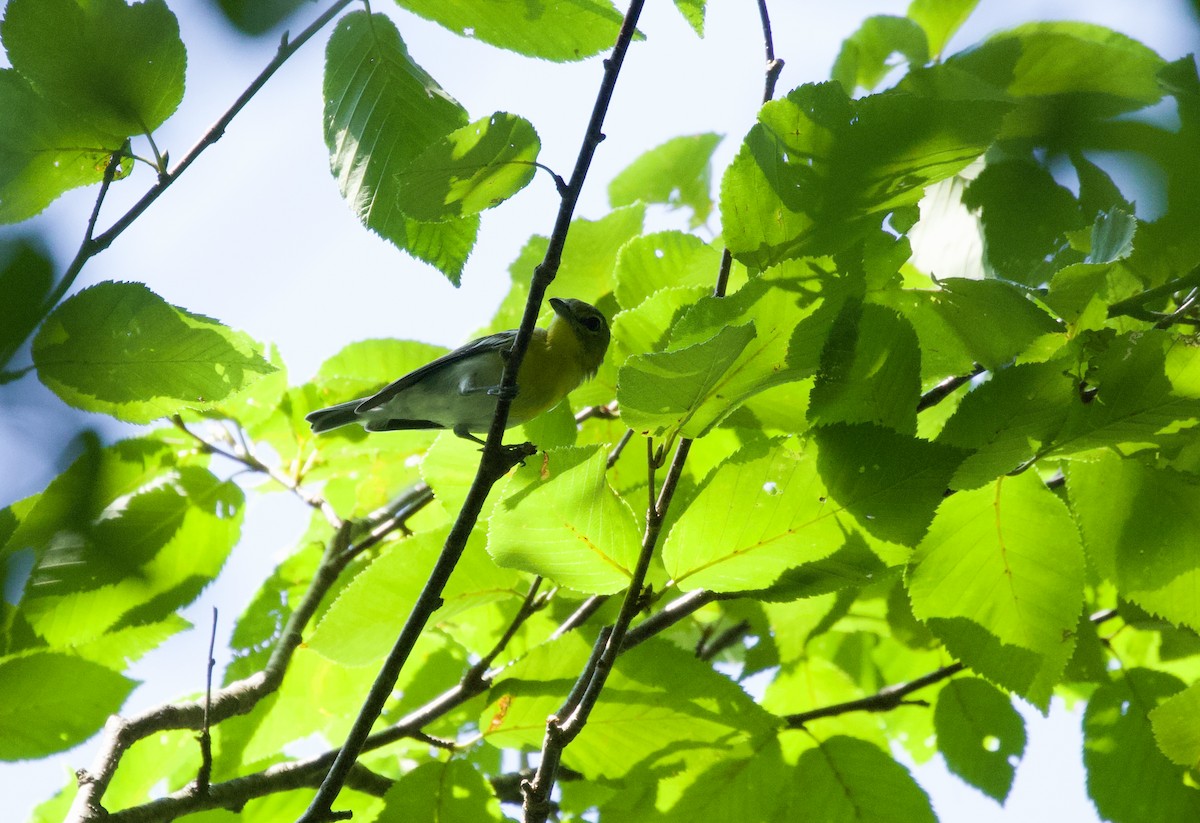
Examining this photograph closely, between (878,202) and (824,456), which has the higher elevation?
(878,202)

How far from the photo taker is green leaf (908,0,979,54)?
79.5 inches

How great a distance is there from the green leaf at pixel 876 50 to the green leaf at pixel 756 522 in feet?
3.56

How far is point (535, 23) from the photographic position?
4.98 feet

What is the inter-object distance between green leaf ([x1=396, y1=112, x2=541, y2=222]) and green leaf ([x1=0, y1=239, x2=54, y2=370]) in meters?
0.77

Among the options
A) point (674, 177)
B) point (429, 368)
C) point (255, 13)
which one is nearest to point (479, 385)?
point (429, 368)

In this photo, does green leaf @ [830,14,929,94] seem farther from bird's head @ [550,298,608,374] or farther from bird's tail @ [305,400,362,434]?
bird's tail @ [305,400,362,434]

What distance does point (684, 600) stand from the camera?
1707 millimetres

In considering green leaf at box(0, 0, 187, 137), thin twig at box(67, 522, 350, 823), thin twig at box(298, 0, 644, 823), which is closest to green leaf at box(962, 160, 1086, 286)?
thin twig at box(298, 0, 644, 823)

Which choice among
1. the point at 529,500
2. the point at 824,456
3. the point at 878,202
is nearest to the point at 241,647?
the point at 529,500

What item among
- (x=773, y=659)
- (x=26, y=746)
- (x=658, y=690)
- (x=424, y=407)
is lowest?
(x=26, y=746)

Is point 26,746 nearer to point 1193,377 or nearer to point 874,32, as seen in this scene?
point 1193,377

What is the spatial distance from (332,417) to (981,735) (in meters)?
1.98

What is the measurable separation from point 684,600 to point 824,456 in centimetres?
56

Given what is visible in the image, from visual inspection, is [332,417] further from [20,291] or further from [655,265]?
[20,291]
